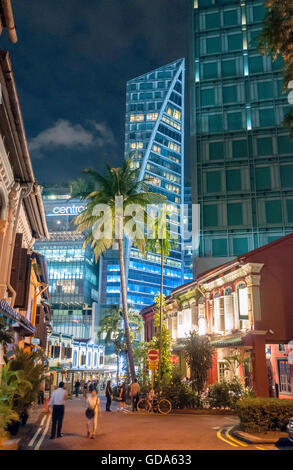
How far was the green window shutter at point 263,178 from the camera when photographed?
49.4 m

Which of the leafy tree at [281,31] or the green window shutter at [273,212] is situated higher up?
the green window shutter at [273,212]

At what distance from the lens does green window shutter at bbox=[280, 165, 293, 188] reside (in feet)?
160

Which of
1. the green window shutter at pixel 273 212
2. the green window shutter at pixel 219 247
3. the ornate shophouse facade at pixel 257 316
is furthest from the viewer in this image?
the green window shutter at pixel 219 247

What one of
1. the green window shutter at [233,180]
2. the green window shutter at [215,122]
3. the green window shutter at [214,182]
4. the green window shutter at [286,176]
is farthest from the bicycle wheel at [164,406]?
the green window shutter at [215,122]

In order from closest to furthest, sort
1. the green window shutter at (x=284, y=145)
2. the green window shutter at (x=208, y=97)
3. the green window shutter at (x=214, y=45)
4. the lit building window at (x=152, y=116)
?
the green window shutter at (x=284, y=145)
the green window shutter at (x=208, y=97)
the green window shutter at (x=214, y=45)
the lit building window at (x=152, y=116)

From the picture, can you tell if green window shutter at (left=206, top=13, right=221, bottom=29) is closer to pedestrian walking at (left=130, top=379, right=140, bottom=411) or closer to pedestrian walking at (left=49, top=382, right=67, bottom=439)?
pedestrian walking at (left=130, top=379, right=140, bottom=411)

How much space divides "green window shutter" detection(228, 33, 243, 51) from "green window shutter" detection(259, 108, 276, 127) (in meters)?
9.50

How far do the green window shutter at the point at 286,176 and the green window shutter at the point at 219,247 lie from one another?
9768mm

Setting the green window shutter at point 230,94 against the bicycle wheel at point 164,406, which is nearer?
the bicycle wheel at point 164,406

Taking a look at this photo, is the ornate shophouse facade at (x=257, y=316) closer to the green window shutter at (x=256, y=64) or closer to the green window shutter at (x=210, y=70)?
the green window shutter at (x=256, y=64)

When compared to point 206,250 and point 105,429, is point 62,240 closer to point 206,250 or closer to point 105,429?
point 206,250

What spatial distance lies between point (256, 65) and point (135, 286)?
10768 centimetres
